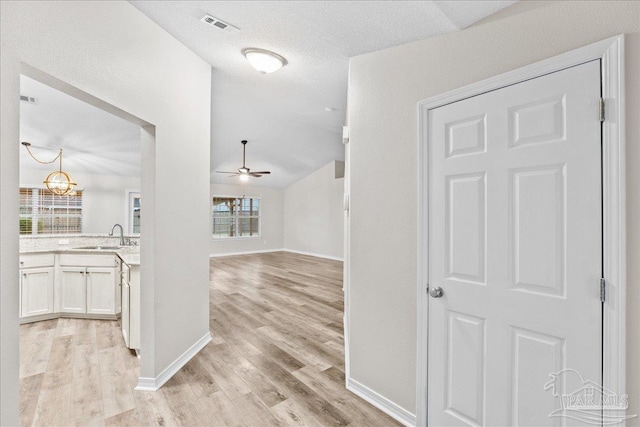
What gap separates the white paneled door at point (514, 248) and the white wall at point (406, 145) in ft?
0.36

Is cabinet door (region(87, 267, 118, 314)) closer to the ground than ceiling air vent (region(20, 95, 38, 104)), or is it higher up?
closer to the ground

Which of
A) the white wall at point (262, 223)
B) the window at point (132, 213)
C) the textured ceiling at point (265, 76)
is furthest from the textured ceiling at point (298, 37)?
the white wall at point (262, 223)

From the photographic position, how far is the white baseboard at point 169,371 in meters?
2.10

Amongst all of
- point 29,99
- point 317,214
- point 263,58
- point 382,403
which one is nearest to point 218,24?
point 263,58

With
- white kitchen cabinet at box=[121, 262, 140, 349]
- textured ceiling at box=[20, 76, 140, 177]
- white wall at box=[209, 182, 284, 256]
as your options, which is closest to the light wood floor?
white kitchen cabinet at box=[121, 262, 140, 349]

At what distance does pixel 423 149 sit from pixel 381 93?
550 millimetres

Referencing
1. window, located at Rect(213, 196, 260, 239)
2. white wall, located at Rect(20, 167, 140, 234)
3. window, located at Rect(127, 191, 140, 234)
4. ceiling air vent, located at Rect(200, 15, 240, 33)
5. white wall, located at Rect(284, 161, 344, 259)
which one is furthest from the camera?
window, located at Rect(213, 196, 260, 239)

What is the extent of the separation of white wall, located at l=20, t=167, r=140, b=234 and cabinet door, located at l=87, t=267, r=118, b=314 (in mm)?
4047

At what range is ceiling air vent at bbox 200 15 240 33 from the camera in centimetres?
195

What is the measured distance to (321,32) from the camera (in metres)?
2.01

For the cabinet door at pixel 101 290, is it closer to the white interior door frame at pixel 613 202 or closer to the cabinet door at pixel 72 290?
the cabinet door at pixel 72 290

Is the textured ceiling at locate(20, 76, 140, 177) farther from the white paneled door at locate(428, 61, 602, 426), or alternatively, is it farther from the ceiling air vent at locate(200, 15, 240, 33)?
the white paneled door at locate(428, 61, 602, 426)

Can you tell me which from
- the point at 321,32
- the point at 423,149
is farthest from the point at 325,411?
the point at 321,32

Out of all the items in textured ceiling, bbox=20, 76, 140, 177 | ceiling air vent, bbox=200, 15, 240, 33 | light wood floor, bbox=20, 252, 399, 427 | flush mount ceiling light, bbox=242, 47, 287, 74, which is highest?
ceiling air vent, bbox=200, 15, 240, 33
